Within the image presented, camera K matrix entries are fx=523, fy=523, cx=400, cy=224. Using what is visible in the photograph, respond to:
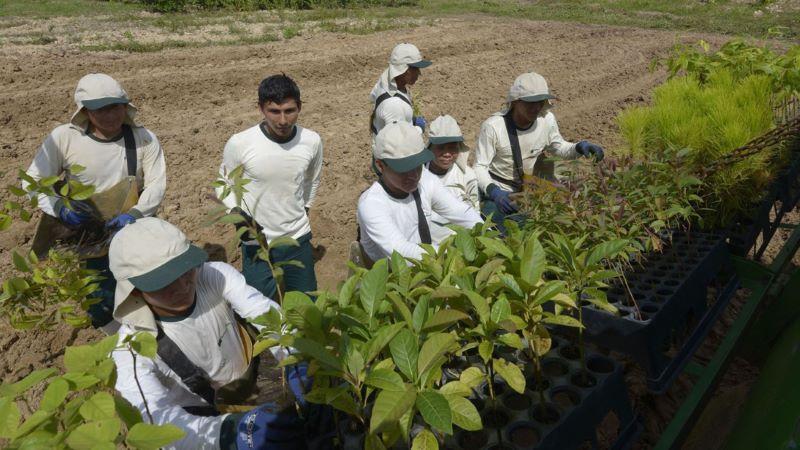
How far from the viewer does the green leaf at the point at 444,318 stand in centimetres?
125

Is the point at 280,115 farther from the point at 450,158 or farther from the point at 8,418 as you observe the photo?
the point at 8,418

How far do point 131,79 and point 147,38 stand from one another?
3.36 m

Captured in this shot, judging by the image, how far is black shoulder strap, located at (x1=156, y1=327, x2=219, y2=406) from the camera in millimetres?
1964

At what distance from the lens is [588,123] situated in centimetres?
853

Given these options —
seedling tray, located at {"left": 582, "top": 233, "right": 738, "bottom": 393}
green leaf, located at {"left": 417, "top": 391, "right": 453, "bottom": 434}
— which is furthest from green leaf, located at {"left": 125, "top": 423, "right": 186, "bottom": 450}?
seedling tray, located at {"left": 582, "top": 233, "right": 738, "bottom": 393}

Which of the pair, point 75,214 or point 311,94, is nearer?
point 75,214

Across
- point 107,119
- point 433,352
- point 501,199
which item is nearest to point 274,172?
point 107,119

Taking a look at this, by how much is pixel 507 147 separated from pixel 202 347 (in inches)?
96.9

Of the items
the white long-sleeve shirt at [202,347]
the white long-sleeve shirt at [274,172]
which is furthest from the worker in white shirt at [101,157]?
the white long-sleeve shirt at [202,347]

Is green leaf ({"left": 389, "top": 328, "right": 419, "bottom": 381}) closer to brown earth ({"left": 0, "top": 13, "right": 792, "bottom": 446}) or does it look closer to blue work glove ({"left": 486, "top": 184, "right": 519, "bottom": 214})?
blue work glove ({"left": 486, "top": 184, "right": 519, "bottom": 214})

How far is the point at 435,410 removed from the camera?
41.5 inches

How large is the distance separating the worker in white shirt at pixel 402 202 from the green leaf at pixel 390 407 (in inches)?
47.5

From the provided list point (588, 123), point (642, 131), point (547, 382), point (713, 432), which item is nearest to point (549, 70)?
point (588, 123)

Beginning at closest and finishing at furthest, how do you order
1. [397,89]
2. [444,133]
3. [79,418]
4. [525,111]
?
1. [79,418]
2. [444,133]
3. [525,111]
4. [397,89]
